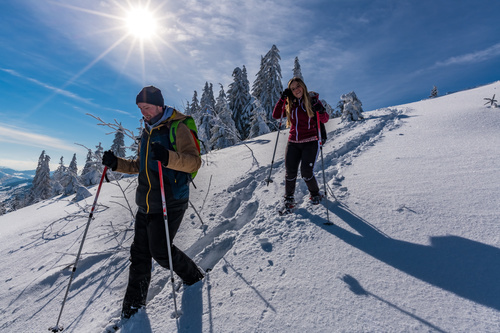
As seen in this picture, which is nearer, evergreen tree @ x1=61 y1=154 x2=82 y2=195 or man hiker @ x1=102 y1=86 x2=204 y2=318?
man hiker @ x1=102 y1=86 x2=204 y2=318

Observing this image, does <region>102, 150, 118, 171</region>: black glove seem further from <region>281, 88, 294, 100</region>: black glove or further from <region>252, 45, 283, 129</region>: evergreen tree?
<region>252, 45, 283, 129</region>: evergreen tree

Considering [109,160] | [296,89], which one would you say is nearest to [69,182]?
[109,160]

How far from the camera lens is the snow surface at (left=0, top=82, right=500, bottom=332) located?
5.72 ft

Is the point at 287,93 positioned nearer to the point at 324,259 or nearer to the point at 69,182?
the point at 324,259

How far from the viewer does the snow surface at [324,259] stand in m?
1.74


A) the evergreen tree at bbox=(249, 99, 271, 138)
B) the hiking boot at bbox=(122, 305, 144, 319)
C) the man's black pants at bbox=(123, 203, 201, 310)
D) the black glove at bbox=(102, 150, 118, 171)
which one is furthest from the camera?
the evergreen tree at bbox=(249, 99, 271, 138)

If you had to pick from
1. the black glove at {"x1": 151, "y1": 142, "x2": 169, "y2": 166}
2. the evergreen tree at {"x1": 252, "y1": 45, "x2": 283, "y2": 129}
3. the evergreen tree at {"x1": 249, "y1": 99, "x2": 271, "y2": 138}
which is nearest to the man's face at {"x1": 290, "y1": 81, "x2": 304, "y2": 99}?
the black glove at {"x1": 151, "y1": 142, "x2": 169, "y2": 166}

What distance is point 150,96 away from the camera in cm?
253

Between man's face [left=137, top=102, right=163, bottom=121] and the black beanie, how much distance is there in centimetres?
4

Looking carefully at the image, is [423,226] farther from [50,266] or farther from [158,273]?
[50,266]

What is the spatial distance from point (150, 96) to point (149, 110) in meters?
0.15

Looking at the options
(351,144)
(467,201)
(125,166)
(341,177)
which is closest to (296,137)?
(341,177)

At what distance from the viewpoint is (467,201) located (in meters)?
2.77

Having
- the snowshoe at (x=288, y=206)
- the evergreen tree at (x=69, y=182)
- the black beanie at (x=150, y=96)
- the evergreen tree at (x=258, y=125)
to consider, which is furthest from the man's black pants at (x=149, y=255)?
the evergreen tree at (x=258, y=125)
